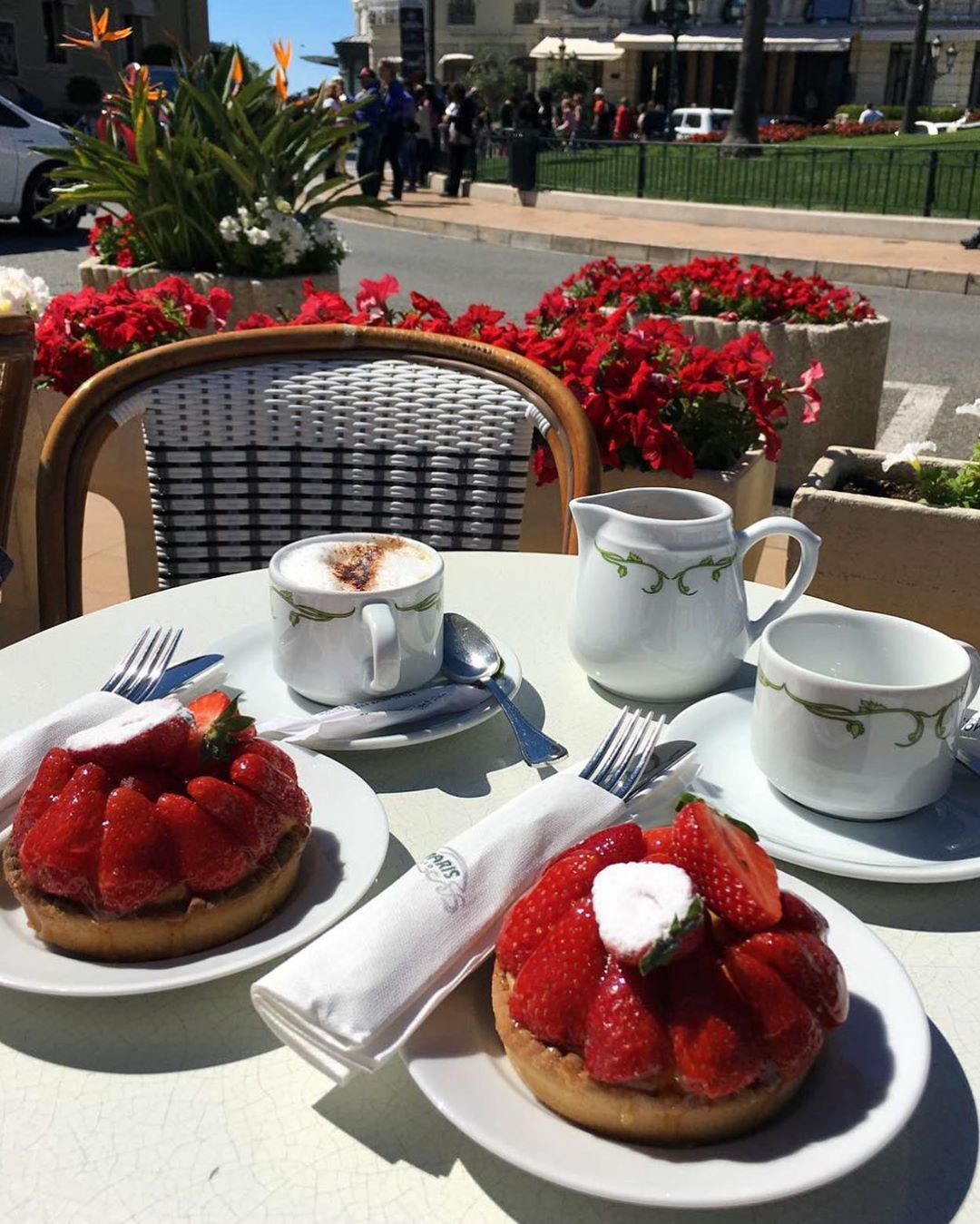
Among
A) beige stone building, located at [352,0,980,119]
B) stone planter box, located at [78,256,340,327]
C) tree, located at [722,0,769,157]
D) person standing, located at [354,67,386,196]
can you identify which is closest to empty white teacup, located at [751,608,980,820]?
stone planter box, located at [78,256,340,327]

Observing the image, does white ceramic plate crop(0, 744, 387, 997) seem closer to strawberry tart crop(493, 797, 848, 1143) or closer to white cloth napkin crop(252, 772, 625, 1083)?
white cloth napkin crop(252, 772, 625, 1083)

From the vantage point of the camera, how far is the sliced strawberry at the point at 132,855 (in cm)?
86

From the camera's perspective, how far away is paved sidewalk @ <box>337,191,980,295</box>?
36.9 feet

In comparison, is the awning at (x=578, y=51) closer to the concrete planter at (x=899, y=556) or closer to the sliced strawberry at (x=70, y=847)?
the concrete planter at (x=899, y=556)

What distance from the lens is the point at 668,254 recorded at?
12.4 m

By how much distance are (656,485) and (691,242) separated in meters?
10.7

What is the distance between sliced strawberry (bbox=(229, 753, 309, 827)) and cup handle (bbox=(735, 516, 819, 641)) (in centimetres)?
60

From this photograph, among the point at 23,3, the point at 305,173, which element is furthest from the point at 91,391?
the point at 23,3

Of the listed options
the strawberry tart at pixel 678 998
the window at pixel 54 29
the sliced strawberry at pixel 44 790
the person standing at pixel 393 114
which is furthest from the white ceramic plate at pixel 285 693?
the window at pixel 54 29

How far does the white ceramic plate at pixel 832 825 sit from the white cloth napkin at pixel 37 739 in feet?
1.96

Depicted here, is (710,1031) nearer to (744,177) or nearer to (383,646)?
(383,646)

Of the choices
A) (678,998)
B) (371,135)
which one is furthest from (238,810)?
(371,135)

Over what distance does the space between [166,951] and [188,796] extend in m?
0.12

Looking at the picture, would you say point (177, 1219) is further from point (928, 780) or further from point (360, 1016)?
point (928, 780)
